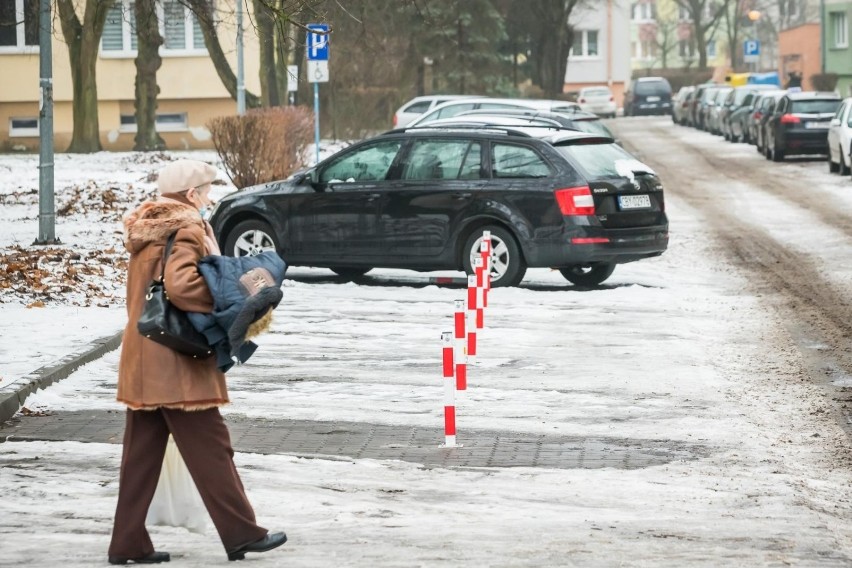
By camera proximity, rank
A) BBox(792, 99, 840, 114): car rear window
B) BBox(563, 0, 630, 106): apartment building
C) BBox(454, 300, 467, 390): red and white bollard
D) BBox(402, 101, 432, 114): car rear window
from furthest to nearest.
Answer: BBox(563, 0, 630, 106): apartment building, BBox(402, 101, 432, 114): car rear window, BBox(792, 99, 840, 114): car rear window, BBox(454, 300, 467, 390): red and white bollard

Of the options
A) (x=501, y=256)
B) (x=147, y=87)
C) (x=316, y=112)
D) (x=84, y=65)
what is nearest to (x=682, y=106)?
(x=147, y=87)

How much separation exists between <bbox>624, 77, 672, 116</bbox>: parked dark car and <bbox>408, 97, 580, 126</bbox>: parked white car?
148 feet

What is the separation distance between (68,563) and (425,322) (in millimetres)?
8215

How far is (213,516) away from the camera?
6.37 m

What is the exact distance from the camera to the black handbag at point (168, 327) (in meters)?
6.21

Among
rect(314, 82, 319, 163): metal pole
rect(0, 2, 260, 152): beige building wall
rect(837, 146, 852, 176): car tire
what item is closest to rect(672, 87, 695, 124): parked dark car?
rect(0, 2, 260, 152): beige building wall

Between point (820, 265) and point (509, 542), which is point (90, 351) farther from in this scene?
point (820, 265)

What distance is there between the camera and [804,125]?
39156mm

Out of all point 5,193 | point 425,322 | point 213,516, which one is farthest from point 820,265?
point 5,193

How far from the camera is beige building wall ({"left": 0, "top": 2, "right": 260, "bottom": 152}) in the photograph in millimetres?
50281

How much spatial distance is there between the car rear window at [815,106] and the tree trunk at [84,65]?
16050 mm

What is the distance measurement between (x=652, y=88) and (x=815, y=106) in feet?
126

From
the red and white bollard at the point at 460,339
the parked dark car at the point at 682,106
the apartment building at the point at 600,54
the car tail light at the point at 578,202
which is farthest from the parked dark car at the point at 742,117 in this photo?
the apartment building at the point at 600,54

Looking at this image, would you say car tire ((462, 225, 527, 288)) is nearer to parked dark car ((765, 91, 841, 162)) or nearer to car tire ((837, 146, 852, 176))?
car tire ((837, 146, 852, 176))
